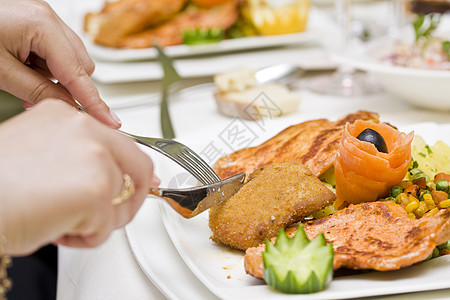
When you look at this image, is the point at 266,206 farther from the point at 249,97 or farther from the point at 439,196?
the point at 249,97

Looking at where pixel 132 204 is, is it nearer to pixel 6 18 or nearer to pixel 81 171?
pixel 81 171

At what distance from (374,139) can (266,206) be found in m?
0.31

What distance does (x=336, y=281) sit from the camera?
42.8 inches

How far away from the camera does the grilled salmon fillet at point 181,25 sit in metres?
3.18

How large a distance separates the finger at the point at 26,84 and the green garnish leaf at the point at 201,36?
1637mm

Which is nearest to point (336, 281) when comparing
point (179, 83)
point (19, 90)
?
point (19, 90)

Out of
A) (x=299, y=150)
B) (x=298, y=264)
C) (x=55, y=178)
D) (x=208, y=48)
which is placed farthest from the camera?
(x=208, y=48)

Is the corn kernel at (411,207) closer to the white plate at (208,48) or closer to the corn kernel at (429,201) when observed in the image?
the corn kernel at (429,201)

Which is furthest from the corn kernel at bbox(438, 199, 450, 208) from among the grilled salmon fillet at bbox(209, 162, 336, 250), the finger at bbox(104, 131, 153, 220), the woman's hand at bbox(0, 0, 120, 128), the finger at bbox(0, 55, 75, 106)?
the finger at bbox(0, 55, 75, 106)

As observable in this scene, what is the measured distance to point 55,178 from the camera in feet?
2.55

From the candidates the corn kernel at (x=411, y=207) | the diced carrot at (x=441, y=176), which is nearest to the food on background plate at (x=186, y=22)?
the diced carrot at (x=441, y=176)

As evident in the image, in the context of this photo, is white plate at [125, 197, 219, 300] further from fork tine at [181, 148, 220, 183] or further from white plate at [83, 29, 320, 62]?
white plate at [83, 29, 320, 62]

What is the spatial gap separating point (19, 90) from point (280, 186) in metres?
0.74

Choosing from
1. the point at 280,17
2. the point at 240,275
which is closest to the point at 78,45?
the point at 240,275
